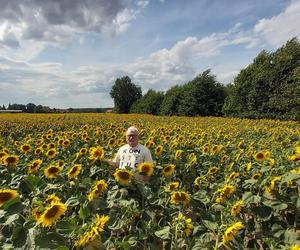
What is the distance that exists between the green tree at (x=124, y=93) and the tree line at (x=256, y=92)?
3056cm

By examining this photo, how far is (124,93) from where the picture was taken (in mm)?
70938

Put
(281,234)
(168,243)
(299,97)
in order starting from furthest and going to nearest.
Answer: (299,97) < (281,234) < (168,243)

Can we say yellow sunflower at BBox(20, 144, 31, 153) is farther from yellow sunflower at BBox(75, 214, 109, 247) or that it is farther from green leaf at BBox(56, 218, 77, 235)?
yellow sunflower at BBox(75, 214, 109, 247)

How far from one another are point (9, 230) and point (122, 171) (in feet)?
3.45

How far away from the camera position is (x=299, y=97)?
22672 mm

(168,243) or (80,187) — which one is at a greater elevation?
(80,187)

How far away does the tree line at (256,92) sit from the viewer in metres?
23.6

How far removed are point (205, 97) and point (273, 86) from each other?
35.7 feet

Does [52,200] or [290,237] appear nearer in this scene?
[52,200]

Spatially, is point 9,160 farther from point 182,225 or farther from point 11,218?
point 182,225

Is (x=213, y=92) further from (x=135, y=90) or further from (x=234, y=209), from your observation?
(x=135, y=90)

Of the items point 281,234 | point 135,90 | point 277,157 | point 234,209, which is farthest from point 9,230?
point 135,90

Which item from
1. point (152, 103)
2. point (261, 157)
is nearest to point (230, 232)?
point (261, 157)

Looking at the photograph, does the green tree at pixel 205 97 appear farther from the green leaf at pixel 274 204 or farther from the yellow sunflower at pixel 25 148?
the green leaf at pixel 274 204
